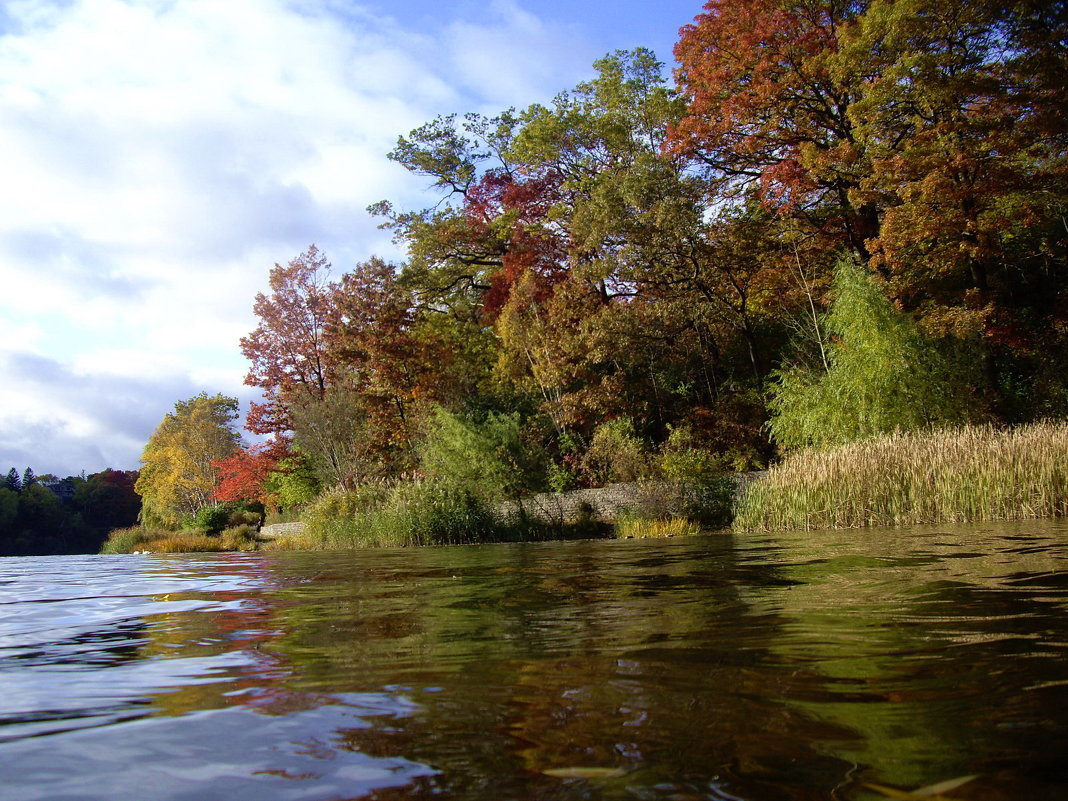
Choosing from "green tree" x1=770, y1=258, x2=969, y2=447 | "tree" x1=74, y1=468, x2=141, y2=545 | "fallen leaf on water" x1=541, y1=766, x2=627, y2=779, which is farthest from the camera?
"tree" x1=74, y1=468, x2=141, y2=545

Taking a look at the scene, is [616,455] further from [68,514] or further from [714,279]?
[68,514]

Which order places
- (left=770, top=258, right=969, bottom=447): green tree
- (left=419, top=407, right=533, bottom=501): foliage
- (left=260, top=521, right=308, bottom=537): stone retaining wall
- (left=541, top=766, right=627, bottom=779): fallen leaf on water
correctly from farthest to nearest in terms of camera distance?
(left=260, top=521, right=308, bottom=537): stone retaining wall → (left=419, top=407, right=533, bottom=501): foliage → (left=770, top=258, right=969, bottom=447): green tree → (left=541, top=766, right=627, bottom=779): fallen leaf on water

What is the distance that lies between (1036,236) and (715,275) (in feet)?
30.0

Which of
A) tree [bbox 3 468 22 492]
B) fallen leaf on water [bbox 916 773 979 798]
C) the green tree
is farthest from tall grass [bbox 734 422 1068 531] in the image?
tree [bbox 3 468 22 492]

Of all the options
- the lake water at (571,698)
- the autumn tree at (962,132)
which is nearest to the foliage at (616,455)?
the autumn tree at (962,132)

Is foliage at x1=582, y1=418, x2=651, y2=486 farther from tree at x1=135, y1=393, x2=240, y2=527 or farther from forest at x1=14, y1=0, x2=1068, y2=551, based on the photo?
tree at x1=135, y1=393, x2=240, y2=527

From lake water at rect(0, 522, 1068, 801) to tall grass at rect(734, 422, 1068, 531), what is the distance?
6605 mm

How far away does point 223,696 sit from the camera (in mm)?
2043

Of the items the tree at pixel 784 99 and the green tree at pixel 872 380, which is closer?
the green tree at pixel 872 380

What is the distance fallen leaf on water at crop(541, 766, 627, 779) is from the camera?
A: 1307 mm

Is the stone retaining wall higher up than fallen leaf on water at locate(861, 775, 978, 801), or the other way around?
fallen leaf on water at locate(861, 775, 978, 801)

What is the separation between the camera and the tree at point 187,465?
125ft

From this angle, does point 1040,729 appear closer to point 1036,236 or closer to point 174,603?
point 174,603

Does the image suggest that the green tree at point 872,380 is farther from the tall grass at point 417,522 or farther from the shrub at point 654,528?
the tall grass at point 417,522
